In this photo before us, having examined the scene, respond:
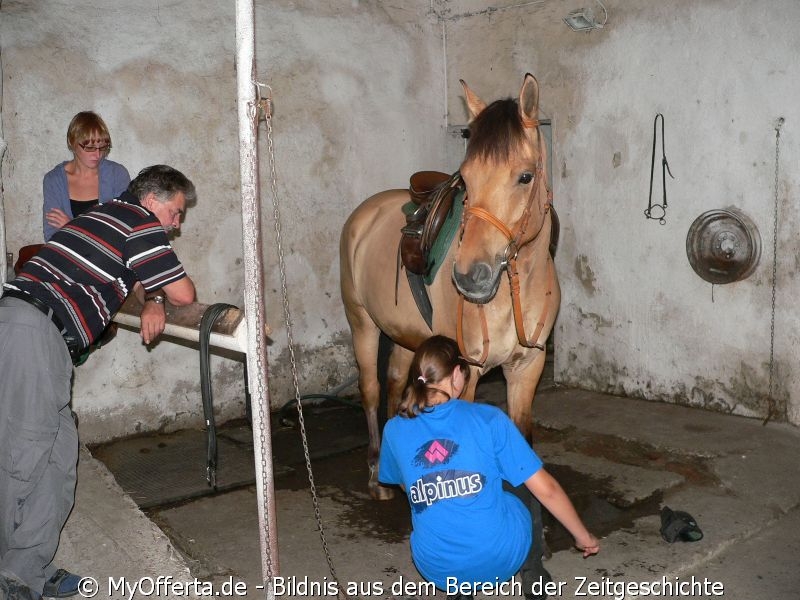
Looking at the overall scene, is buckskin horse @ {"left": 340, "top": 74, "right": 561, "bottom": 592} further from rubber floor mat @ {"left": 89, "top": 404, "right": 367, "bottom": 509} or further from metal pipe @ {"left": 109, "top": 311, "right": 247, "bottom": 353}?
metal pipe @ {"left": 109, "top": 311, "right": 247, "bottom": 353}

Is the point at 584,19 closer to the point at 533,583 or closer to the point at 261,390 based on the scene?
the point at 533,583

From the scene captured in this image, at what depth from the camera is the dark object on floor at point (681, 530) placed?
3.88 m

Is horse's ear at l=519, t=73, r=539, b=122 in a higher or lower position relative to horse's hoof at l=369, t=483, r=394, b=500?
higher

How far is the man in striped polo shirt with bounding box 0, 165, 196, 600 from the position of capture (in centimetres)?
299

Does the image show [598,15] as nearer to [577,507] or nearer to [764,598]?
[577,507]

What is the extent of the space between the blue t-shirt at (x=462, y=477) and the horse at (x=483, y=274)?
80cm

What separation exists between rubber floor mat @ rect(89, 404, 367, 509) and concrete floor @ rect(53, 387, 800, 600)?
133 millimetres

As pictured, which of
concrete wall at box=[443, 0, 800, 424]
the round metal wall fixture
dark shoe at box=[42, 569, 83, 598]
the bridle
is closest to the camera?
dark shoe at box=[42, 569, 83, 598]

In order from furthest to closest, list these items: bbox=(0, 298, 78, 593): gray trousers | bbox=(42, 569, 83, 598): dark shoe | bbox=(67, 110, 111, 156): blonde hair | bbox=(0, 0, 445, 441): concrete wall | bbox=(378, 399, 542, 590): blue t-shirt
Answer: bbox=(0, 0, 445, 441): concrete wall, bbox=(67, 110, 111, 156): blonde hair, bbox=(42, 569, 83, 598): dark shoe, bbox=(0, 298, 78, 593): gray trousers, bbox=(378, 399, 542, 590): blue t-shirt

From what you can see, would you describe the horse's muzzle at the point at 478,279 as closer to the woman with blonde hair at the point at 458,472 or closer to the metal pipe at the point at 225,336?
the woman with blonde hair at the point at 458,472

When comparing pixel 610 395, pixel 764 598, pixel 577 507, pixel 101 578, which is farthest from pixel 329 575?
pixel 610 395

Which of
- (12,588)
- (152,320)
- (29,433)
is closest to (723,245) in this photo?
(152,320)

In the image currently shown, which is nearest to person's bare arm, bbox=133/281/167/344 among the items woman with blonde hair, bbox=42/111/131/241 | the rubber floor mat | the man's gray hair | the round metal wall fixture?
the man's gray hair

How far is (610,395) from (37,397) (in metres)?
4.75
